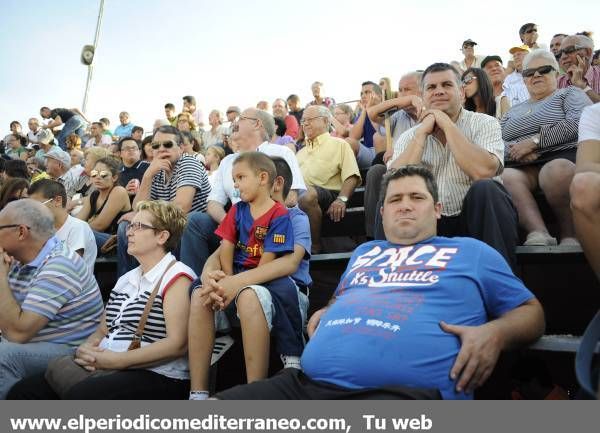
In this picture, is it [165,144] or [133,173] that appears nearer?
[165,144]

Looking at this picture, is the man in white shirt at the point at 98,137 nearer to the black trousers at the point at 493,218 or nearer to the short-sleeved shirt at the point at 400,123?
the short-sleeved shirt at the point at 400,123

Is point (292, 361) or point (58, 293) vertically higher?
point (58, 293)

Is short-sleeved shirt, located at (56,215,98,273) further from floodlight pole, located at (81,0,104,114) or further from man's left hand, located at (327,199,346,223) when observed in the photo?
floodlight pole, located at (81,0,104,114)

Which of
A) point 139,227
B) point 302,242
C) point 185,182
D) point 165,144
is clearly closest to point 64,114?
point 165,144

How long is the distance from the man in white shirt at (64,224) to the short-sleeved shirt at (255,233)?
5.45 feet

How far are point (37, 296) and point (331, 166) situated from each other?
2.64 meters

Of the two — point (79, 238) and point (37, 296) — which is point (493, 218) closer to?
point (37, 296)

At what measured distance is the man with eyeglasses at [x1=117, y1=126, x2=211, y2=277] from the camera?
14.3 ft

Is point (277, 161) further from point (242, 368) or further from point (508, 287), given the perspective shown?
point (508, 287)

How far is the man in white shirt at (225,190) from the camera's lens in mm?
3820

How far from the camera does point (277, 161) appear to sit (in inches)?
138

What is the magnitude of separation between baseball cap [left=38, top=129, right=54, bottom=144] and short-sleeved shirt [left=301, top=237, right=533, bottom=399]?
10.4m
